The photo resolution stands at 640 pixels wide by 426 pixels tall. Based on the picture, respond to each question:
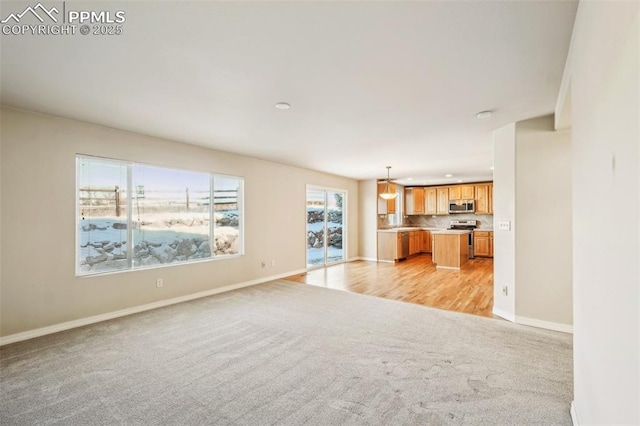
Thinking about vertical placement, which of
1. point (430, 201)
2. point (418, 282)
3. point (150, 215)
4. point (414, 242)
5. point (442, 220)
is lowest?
point (418, 282)

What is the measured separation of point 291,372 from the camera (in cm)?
246

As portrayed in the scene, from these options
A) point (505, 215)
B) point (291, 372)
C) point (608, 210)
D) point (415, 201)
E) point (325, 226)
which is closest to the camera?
point (608, 210)

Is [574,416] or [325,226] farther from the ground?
[325,226]

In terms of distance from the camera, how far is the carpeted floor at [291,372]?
1.95m

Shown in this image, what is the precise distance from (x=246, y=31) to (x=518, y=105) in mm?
2756

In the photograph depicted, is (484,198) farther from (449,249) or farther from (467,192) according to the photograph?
(449,249)

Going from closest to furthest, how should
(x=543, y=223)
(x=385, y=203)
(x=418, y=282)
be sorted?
(x=543, y=223) → (x=418, y=282) → (x=385, y=203)

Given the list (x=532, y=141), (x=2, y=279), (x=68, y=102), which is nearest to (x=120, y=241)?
(x=2, y=279)

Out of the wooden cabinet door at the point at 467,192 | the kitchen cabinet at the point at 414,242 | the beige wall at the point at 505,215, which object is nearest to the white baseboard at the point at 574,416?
the beige wall at the point at 505,215

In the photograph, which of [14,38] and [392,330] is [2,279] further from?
[392,330]

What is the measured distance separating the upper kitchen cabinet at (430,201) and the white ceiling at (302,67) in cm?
639

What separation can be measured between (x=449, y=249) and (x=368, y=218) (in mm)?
2402

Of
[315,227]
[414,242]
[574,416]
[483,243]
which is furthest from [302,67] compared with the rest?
[483,243]

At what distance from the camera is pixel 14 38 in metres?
1.92
